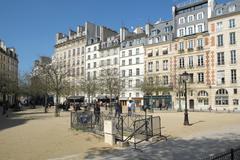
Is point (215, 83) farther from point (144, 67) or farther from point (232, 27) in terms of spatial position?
point (144, 67)

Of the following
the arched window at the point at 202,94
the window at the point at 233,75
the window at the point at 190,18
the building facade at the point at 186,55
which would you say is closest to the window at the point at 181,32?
the building facade at the point at 186,55

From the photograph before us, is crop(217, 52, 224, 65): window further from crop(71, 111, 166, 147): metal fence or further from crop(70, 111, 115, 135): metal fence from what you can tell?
crop(71, 111, 166, 147): metal fence

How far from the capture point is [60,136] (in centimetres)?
1490

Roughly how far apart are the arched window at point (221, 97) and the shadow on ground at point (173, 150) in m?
35.2

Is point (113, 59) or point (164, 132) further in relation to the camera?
point (113, 59)

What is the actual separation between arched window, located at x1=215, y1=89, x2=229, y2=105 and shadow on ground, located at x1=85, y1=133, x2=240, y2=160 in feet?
115

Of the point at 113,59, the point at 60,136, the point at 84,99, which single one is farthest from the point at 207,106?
the point at 60,136

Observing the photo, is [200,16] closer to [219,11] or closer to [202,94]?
[219,11]

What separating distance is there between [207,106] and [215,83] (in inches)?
160

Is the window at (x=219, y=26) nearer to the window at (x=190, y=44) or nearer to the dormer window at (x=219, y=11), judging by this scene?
the dormer window at (x=219, y=11)

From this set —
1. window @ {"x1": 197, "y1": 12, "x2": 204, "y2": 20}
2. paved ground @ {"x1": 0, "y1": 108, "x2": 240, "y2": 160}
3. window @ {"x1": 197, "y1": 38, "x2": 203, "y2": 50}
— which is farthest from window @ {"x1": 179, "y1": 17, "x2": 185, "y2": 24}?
paved ground @ {"x1": 0, "y1": 108, "x2": 240, "y2": 160}

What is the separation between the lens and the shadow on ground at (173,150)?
971cm

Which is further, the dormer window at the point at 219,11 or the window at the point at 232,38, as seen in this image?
the dormer window at the point at 219,11

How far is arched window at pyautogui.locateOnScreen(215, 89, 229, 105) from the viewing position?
1822 inches
